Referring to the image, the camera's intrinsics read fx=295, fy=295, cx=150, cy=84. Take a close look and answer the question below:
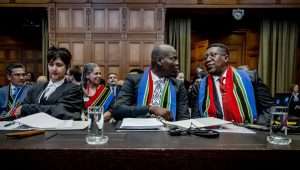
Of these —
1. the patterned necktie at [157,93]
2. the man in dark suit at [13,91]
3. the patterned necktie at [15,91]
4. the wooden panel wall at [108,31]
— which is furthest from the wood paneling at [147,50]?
the patterned necktie at [157,93]

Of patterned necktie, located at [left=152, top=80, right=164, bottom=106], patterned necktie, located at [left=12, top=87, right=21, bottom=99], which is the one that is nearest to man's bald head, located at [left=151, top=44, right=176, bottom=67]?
patterned necktie, located at [left=152, top=80, right=164, bottom=106]

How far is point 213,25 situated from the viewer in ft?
28.1

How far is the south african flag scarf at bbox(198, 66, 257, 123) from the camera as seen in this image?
234 centimetres

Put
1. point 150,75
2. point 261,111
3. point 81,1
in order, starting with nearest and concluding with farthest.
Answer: point 261,111
point 150,75
point 81,1

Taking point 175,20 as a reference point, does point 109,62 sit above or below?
below

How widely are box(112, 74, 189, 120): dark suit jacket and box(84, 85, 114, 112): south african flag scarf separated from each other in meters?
1.03

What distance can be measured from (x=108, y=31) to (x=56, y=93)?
16.1 ft

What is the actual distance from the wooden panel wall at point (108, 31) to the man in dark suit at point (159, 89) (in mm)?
4311

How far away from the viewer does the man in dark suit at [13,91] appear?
322 cm

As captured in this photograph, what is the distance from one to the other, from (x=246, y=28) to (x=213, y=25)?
3.12 ft

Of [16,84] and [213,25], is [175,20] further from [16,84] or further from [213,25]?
[16,84]
